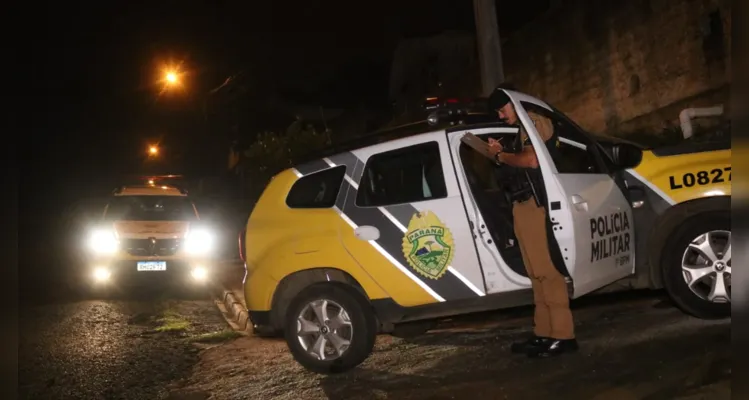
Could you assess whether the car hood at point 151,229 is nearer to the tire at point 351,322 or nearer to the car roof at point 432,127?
the car roof at point 432,127

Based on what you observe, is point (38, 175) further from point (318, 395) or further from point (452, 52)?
point (318, 395)

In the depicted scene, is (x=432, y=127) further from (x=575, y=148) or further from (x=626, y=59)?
(x=626, y=59)

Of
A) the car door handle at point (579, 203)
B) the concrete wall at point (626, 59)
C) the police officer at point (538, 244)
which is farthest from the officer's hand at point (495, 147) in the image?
the concrete wall at point (626, 59)

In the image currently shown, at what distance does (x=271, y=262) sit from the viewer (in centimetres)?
586

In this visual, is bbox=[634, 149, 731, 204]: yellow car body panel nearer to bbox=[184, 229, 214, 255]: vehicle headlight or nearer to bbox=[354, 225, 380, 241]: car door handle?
bbox=[354, 225, 380, 241]: car door handle

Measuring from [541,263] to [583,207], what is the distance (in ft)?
1.81

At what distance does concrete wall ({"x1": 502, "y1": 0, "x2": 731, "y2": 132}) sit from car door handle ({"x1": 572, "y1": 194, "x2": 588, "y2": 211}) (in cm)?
604

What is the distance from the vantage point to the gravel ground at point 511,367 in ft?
15.9

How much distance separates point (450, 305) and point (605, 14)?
9.23 metres

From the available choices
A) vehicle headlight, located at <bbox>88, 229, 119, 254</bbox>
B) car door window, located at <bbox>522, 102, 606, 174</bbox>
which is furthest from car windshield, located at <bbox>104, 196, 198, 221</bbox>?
car door window, located at <bbox>522, 102, 606, 174</bbox>

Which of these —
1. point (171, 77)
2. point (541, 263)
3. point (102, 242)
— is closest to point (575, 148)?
point (541, 263)

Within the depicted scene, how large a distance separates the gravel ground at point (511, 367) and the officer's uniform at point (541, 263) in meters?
0.28

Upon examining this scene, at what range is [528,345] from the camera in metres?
5.69

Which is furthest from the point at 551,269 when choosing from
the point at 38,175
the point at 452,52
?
the point at 38,175
